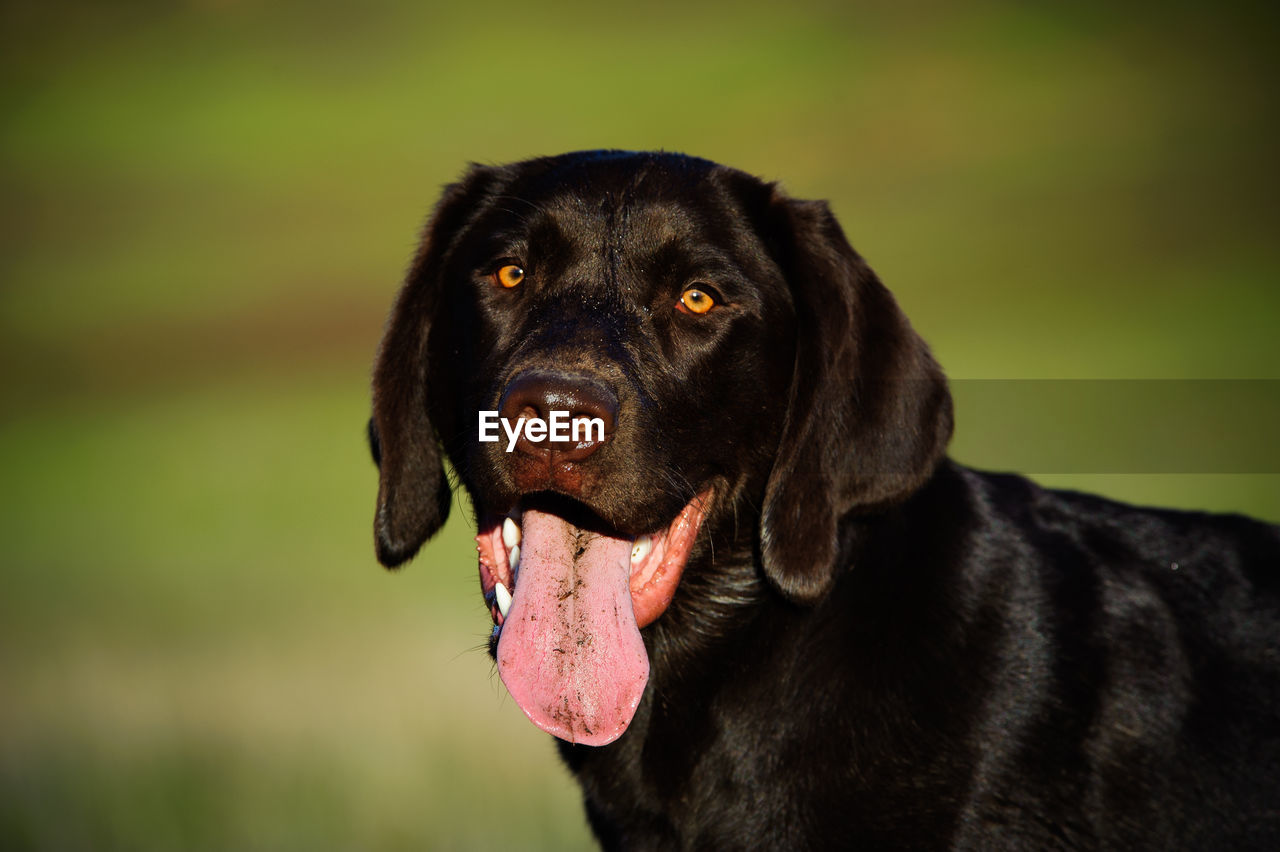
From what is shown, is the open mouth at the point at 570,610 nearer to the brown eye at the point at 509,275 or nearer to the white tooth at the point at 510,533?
the white tooth at the point at 510,533

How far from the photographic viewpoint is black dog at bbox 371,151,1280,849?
122 inches

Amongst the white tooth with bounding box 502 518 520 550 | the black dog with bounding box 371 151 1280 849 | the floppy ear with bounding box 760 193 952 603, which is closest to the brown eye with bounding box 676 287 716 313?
the black dog with bounding box 371 151 1280 849

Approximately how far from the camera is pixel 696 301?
3.40m

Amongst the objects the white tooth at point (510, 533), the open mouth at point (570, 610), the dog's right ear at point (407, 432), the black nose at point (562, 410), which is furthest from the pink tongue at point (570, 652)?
the dog's right ear at point (407, 432)

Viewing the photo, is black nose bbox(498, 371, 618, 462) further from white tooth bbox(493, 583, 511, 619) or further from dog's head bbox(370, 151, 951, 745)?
white tooth bbox(493, 583, 511, 619)

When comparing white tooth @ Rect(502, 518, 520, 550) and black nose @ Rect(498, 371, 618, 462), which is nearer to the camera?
black nose @ Rect(498, 371, 618, 462)

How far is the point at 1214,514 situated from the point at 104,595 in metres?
9.95

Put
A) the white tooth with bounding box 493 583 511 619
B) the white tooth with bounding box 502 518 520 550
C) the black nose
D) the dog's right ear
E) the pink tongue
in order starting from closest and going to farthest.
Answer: the black nose
the pink tongue
the white tooth with bounding box 493 583 511 619
the white tooth with bounding box 502 518 520 550
the dog's right ear

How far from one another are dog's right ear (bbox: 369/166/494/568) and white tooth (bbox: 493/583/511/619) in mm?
542

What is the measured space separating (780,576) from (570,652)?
0.56 metres

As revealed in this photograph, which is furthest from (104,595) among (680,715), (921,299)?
(921,299)

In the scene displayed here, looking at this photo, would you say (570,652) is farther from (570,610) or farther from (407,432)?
(407,432)

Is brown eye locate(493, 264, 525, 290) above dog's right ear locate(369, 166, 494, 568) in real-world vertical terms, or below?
above

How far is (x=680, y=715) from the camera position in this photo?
3338 mm
